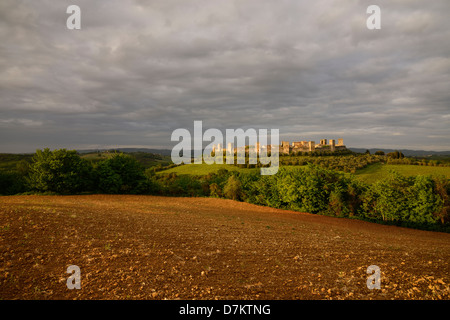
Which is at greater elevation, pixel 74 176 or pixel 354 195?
pixel 74 176

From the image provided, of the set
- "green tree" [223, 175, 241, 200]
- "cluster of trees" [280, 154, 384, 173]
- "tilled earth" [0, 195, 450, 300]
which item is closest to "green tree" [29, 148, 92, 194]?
"green tree" [223, 175, 241, 200]

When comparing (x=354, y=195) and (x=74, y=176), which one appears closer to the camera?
(x=354, y=195)

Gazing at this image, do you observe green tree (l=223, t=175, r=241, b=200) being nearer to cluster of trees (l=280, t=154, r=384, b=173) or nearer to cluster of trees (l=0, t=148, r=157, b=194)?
cluster of trees (l=0, t=148, r=157, b=194)

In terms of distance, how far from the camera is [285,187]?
109 feet

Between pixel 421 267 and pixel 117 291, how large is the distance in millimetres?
11299

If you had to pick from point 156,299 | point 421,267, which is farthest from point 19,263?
point 421,267

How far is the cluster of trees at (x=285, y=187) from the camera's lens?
2547cm

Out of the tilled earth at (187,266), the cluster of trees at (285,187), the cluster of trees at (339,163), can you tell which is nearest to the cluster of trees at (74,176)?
the cluster of trees at (285,187)

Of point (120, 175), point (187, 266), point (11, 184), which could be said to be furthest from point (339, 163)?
point (11, 184)

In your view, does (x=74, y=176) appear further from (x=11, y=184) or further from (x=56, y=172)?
(x=11, y=184)

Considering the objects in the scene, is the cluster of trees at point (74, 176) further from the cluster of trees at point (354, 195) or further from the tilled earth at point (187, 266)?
the tilled earth at point (187, 266)

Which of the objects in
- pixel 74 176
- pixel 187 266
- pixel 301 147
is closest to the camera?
pixel 187 266

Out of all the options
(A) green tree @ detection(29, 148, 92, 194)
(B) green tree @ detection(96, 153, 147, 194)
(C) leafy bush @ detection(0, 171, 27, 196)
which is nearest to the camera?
(A) green tree @ detection(29, 148, 92, 194)

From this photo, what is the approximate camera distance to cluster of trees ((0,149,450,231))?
83.6ft
